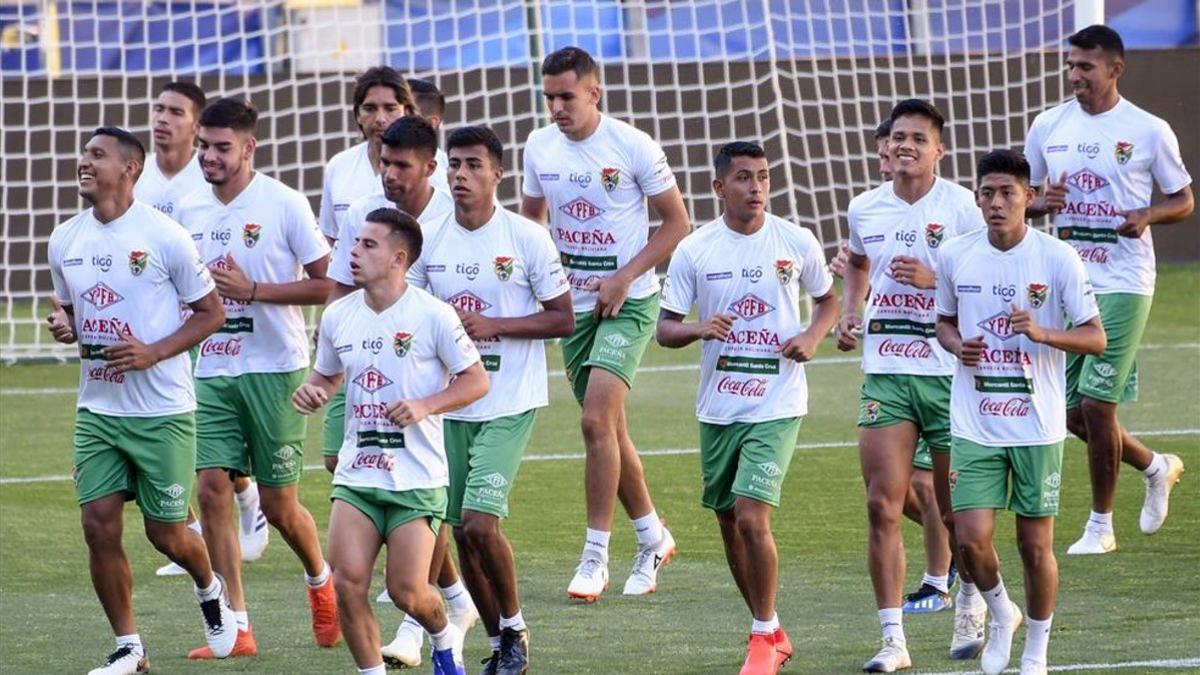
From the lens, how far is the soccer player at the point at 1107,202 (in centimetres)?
1050

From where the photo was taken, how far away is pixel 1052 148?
10727 millimetres

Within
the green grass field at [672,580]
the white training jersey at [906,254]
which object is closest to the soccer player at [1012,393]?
the green grass field at [672,580]

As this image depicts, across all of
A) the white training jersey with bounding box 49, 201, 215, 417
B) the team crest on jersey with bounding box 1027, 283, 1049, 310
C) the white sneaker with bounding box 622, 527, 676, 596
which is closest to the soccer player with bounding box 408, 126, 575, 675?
the white training jersey with bounding box 49, 201, 215, 417

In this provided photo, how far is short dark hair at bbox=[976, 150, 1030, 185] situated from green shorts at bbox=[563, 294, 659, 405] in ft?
7.80

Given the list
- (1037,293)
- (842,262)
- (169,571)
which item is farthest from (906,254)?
(169,571)

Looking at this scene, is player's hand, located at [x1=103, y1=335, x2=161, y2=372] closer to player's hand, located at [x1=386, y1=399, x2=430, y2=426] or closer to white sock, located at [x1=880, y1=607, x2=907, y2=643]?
player's hand, located at [x1=386, y1=399, x2=430, y2=426]

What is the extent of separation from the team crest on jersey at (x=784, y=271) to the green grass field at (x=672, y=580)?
141 centimetres

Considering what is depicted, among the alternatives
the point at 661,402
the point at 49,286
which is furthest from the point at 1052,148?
the point at 49,286

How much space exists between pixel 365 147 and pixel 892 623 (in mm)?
3395

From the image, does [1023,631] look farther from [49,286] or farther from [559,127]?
[49,286]

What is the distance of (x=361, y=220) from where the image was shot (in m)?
8.97

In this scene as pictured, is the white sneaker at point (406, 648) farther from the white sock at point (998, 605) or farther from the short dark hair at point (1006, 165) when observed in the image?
the short dark hair at point (1006, 165)

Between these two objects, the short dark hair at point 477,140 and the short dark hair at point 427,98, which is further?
the short dark hair at point 427,98

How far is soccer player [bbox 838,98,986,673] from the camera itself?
8.33 meters
